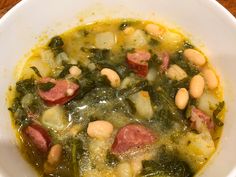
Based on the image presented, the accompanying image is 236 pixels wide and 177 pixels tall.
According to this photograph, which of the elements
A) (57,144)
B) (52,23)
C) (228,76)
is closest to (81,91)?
(57,144)

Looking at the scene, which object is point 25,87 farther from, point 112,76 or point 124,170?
point 124,170

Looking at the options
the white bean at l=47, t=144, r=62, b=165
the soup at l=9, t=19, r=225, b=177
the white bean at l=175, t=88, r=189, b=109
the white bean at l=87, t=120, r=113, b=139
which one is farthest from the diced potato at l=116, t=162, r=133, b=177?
the white bean at l=175, t=88, r=189, b=109

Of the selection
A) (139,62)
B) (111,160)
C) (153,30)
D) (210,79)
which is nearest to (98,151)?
(111,160)

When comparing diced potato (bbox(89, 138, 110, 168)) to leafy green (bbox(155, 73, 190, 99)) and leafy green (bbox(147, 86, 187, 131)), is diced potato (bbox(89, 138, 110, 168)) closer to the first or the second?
leafy green (bbox(147, 86, 187, 131))

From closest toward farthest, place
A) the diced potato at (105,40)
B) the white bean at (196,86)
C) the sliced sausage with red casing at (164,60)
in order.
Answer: the white bean at (196,86) → the sliced sausage with red casing at (164,60) → the diced potato at (105,40)

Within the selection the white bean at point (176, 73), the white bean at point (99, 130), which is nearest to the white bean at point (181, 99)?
the white bean at point (176, 73)

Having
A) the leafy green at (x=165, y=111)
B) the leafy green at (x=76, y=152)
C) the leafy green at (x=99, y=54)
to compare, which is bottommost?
the leafy green at (x=76, y=152)

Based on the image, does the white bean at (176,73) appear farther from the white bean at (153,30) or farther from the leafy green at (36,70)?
the leafy green at (36,70)

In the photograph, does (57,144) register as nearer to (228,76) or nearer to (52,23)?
(52,23)
